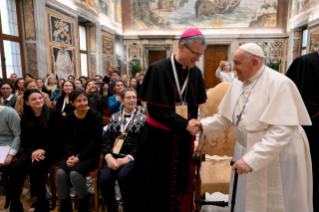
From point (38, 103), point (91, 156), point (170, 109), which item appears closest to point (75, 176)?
point (91, 156)

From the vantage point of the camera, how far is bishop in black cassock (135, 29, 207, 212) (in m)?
1.99

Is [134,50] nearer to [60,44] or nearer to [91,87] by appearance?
[60,44]

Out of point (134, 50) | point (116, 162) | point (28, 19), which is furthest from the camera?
point (134, 50)

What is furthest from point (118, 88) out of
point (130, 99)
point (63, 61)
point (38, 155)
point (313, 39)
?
point (313, 39)

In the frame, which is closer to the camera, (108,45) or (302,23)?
(302,23)

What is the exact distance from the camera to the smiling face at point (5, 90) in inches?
177

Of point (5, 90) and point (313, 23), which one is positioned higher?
point (313, 23)

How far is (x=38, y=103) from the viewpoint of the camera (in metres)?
3.06

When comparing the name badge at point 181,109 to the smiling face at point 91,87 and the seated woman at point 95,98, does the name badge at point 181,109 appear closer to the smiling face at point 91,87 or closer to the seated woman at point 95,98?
the seated woman at point 95,98

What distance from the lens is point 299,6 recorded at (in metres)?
13.3

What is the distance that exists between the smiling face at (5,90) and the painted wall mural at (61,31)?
165 inches

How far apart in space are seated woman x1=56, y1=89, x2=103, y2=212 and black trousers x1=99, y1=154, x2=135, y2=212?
326mm

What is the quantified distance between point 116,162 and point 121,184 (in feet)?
0.85

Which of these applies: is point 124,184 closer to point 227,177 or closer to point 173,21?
point 227,177
